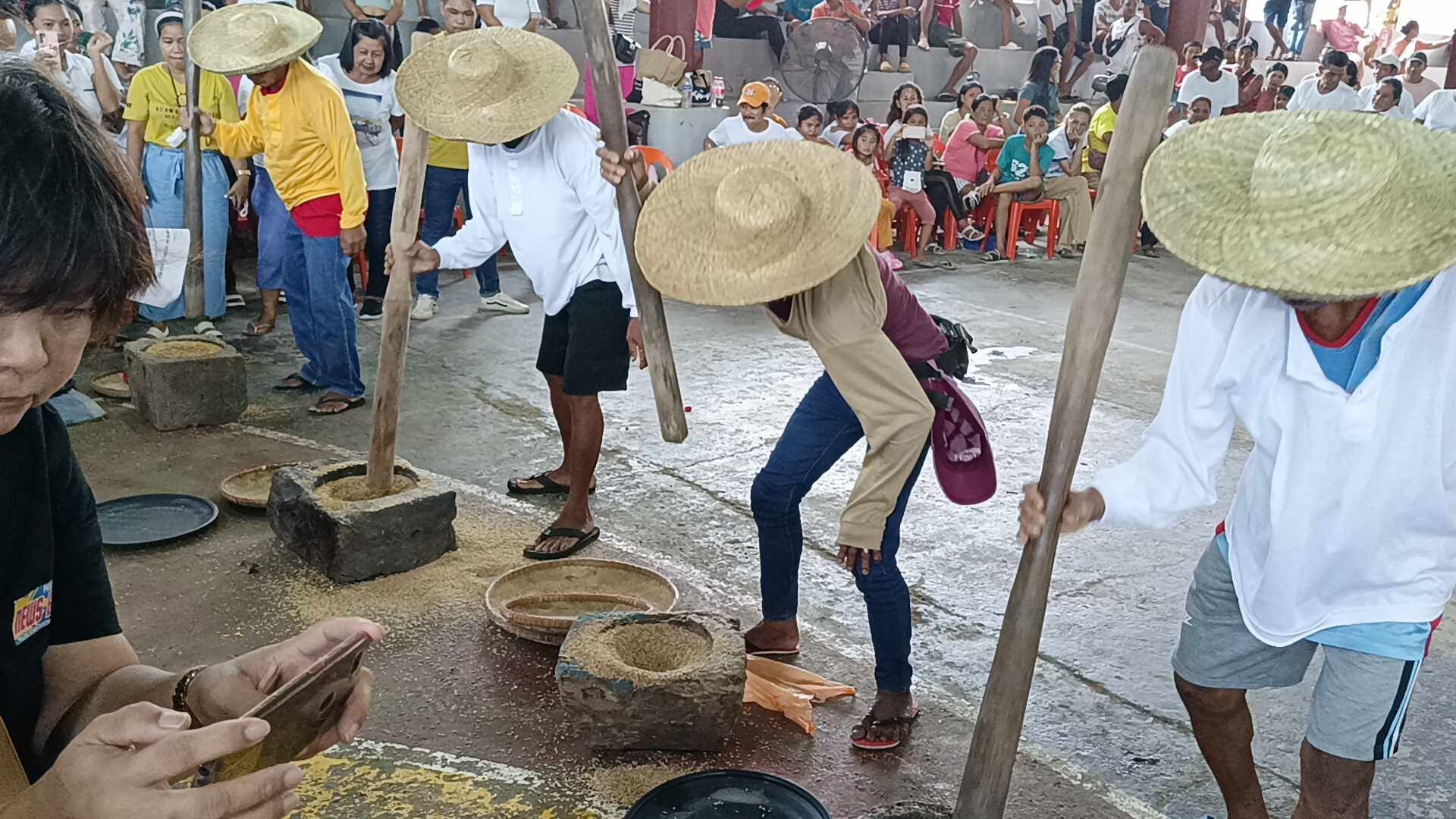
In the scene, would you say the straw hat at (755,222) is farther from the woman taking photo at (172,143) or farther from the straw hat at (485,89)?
the woman taking photo at (172,143)

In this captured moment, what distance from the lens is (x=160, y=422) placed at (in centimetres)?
571

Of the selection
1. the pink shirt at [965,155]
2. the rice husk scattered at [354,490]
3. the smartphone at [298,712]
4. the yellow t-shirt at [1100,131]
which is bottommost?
the rice husk scattered at [354,490]

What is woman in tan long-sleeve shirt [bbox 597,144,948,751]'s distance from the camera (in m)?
2.91

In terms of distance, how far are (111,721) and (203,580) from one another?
3092 millimetres

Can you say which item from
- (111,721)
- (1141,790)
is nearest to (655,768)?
(1141,790)

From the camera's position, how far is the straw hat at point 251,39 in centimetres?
548

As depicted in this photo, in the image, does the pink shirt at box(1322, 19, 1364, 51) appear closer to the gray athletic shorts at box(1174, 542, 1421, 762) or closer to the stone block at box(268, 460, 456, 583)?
the stone block at box(268, 460, 456, 583)

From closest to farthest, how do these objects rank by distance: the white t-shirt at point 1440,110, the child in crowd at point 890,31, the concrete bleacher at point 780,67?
1. the white t-shirt at point 1440,110
2. the concrete bleacher at point 780,67
3. the child in crowd at point 890,31

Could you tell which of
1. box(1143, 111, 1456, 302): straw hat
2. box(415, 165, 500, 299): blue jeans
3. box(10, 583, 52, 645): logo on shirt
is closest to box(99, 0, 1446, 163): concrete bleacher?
box(415, 165, 500, 299): blue jeans

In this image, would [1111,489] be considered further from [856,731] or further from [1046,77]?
[1046,77]

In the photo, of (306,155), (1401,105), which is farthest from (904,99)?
(306,155)

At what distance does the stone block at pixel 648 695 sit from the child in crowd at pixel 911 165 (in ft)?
29.5

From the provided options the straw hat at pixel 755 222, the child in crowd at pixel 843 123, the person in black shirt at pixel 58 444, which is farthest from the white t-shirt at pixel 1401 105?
the person in black shirt at pixel 58 444

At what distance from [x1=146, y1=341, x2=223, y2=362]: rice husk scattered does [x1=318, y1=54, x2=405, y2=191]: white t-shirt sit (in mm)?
1787
